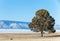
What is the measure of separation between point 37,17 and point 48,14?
377cm

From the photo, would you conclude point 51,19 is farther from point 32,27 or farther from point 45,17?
point 32,27

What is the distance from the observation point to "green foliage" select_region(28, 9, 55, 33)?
74.3 metres

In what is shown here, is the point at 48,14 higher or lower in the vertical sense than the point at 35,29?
higher

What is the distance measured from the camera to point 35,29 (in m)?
75.0

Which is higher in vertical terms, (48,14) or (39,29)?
(48,14)

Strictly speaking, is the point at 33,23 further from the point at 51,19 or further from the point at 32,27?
the point at 51,19

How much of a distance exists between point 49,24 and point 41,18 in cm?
317

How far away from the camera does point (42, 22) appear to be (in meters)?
75.6

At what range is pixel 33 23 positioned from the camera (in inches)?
2916

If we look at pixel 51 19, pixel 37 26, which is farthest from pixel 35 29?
pixel 51 19

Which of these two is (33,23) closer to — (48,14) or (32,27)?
(32,27)

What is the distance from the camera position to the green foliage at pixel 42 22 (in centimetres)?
7431

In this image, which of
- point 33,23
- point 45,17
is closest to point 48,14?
point 45,17

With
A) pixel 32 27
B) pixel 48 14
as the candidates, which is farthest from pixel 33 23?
pixel 48 14
